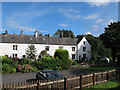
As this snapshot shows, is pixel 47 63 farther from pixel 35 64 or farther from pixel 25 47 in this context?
pixel 25 47

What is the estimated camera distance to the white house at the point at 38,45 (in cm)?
3156

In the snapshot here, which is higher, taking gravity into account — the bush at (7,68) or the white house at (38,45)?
the white house at (38,45)

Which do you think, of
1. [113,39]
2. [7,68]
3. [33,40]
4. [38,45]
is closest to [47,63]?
[7,68]

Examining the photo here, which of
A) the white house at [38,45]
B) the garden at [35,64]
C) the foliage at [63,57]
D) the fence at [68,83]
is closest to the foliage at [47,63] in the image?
the garden at [35,64]

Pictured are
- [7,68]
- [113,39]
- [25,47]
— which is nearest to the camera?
[7,68]

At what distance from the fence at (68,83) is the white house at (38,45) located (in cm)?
2163

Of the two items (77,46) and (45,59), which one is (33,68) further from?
(77,46)

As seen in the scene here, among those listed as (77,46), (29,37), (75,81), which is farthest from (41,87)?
(77,46)

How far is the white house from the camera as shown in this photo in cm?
3156

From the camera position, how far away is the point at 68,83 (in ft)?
29.0

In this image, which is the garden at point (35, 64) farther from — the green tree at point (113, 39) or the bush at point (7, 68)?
the green tree at point (113, 39)

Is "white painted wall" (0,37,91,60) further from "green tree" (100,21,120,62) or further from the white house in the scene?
"green tree" (100,21,120,62)

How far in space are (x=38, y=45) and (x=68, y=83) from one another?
2702cm

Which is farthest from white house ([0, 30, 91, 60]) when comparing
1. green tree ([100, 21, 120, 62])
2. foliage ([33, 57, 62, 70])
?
foliage ([33, 57, 62, 70])
